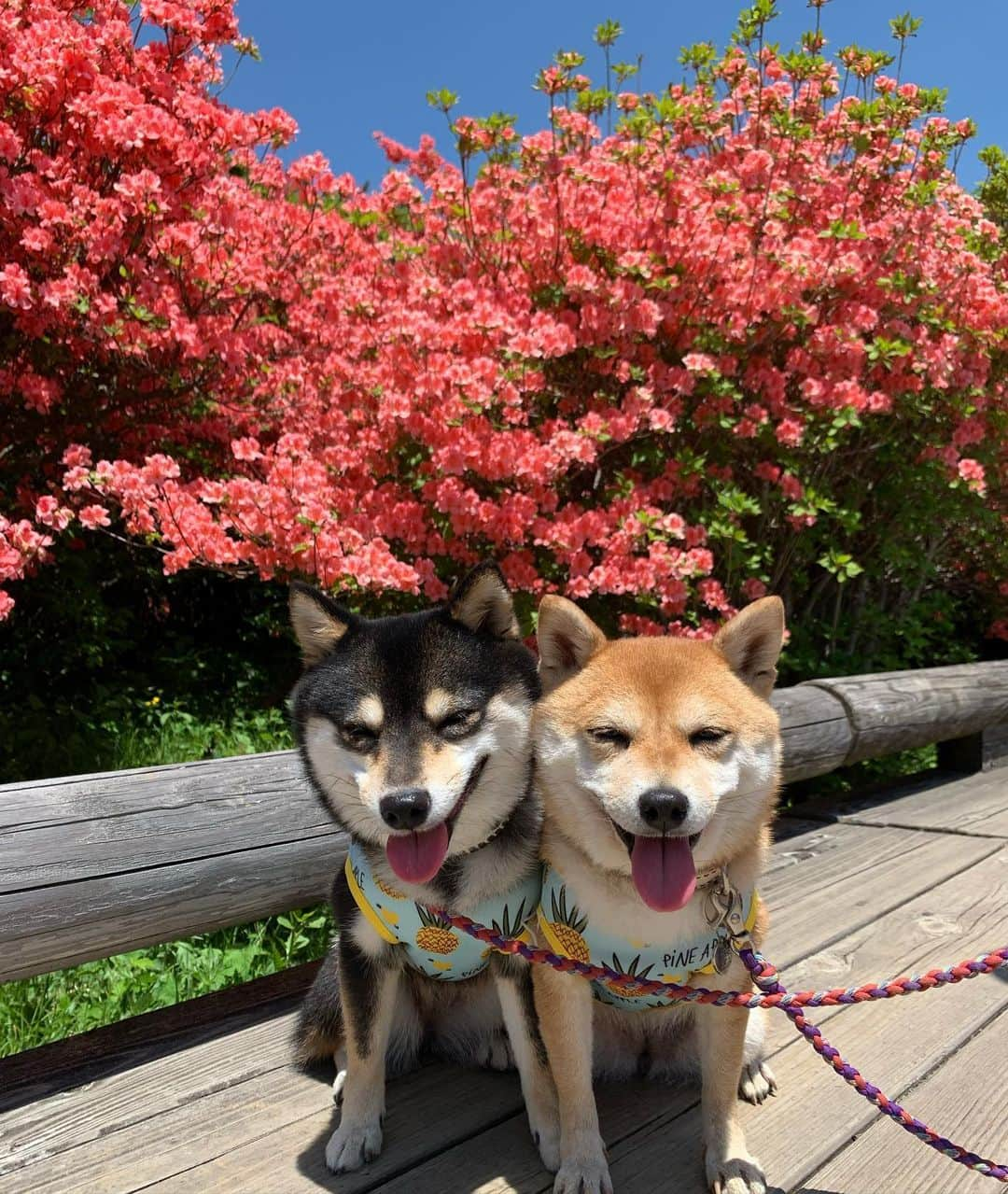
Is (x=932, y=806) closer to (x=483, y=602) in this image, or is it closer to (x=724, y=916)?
(x=724, y=916)

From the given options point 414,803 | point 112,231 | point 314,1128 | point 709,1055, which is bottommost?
point 314,1128

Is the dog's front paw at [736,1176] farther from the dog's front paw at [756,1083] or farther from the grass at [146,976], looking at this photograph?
the grass at [146,976]

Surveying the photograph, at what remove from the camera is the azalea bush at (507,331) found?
137 inches

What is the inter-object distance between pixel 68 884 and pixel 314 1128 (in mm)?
744

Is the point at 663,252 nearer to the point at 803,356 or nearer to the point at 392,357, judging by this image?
the point at 803,356

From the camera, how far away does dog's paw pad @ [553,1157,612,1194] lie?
5.16 ft

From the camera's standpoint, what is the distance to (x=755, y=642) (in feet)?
5.77

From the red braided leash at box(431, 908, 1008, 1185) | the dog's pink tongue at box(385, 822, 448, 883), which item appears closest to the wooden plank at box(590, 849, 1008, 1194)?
the red braided leash at box(431, 908, 1008, 1185)

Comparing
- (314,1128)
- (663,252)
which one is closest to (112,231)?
(663,252)

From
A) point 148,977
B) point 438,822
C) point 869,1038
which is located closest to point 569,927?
point 438,822

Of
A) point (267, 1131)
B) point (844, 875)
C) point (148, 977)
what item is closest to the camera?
point (267, 1131)

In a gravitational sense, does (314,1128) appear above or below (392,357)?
below

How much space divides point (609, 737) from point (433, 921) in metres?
0.50

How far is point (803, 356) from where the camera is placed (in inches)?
162
